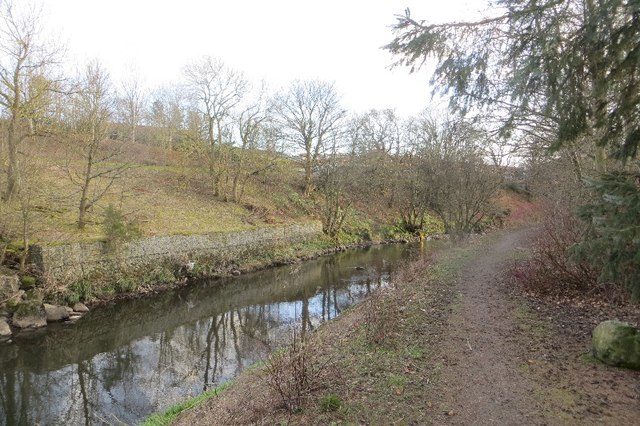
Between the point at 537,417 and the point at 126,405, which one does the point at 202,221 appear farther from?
the point at 537,417

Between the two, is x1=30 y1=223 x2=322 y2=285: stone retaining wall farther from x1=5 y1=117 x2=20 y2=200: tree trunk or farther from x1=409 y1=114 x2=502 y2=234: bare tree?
x1=409 y1=114 x2=502 y2=234: bare tree

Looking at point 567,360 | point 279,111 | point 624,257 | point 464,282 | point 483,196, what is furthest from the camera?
point 279,111

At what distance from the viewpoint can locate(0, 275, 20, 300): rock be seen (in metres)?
11.2

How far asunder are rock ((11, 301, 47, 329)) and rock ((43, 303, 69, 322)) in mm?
105

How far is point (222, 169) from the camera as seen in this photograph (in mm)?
26094

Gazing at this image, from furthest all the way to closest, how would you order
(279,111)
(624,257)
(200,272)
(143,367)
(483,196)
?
(279,111)
(483,196)
(200,272)
(143,367)
(624,257)

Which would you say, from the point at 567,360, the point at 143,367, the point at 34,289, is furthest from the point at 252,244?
the point at 567,360

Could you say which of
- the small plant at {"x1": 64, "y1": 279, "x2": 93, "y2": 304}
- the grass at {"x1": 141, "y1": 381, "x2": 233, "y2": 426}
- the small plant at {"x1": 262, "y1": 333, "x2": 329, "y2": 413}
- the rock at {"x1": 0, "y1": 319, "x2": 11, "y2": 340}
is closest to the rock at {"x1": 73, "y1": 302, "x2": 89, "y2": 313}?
the small plant at {"x1": 64, "y1": 279, "x2": 93, "y2": 304}

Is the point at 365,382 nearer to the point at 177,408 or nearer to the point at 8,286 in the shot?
the point at 177,408

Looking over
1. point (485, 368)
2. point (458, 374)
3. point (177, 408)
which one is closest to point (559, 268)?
point (485, 368)

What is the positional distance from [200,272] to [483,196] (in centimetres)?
1785

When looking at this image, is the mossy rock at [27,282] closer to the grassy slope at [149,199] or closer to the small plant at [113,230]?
the grassy slope at [149,199]

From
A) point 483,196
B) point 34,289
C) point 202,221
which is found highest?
point 483,196

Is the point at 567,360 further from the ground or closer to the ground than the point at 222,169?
closer to the ground
